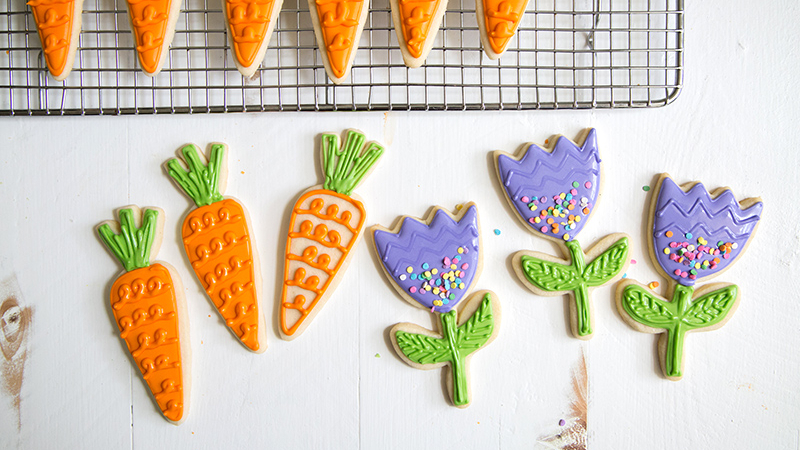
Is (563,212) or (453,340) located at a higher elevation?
(563,212)

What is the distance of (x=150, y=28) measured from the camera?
791mm

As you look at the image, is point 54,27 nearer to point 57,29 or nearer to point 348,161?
point 57,29

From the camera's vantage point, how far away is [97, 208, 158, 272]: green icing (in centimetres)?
88

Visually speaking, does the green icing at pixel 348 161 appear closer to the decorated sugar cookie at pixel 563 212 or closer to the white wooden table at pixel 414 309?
the white wooden table at pixel 414 309

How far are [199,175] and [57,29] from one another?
0.98 feet

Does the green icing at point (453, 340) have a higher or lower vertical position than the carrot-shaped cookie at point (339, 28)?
lower

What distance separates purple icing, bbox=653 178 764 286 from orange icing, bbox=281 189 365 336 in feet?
1.67

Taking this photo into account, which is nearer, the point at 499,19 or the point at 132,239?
the point at 499,19

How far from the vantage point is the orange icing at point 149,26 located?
2.59 ft

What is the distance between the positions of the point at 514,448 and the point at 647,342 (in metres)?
0.30

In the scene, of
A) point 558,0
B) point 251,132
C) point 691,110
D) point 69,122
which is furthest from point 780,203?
point 69,122

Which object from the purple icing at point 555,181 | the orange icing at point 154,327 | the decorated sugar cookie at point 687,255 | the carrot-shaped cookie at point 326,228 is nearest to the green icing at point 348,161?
the carrot-shaped cookie at point 326,228

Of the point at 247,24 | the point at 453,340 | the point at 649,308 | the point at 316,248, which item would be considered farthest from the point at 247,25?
the point at 649,308

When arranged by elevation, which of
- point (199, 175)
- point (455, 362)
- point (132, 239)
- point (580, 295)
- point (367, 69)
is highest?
point (367, 69)
